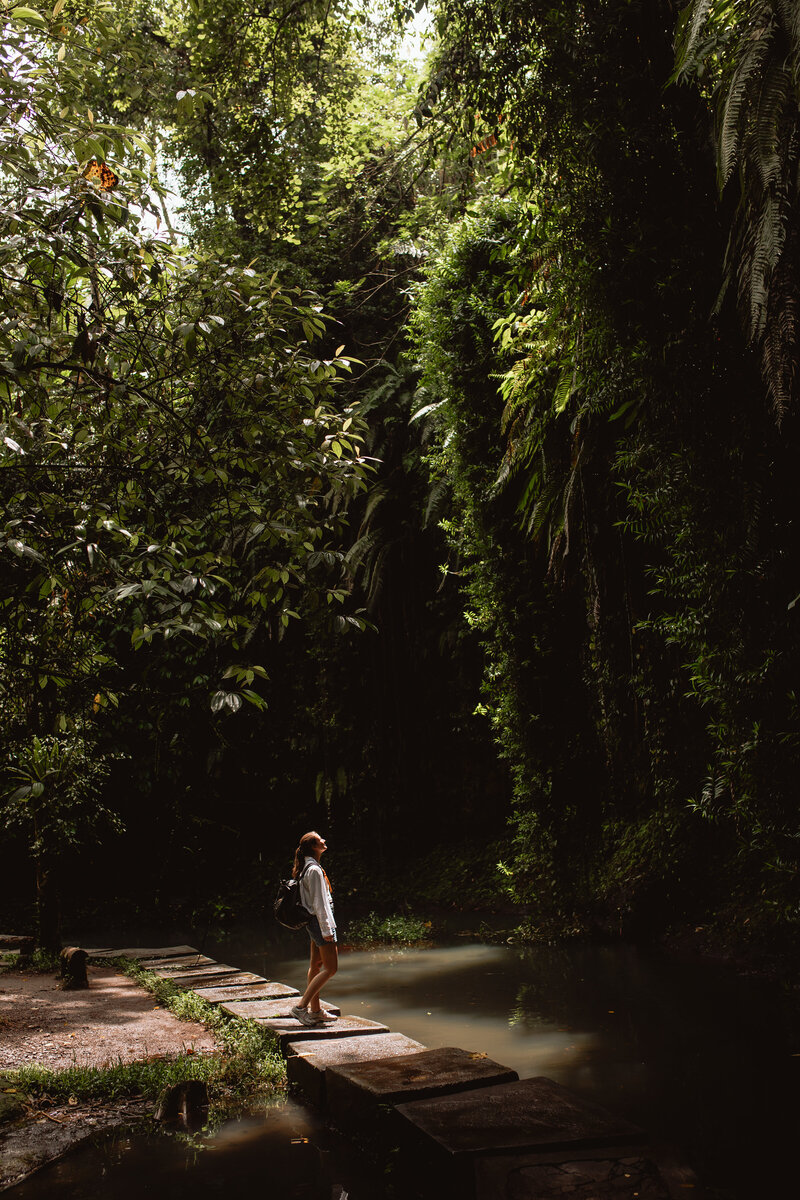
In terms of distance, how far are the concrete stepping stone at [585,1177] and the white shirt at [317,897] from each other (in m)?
3.05

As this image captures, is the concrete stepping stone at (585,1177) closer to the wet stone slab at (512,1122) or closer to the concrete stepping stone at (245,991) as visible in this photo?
the wet stone slab at (512,1122)

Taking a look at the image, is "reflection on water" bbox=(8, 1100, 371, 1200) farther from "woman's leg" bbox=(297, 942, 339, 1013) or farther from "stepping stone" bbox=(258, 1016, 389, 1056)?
"woman's leg" bbox=(297, 942, 339, 1013)

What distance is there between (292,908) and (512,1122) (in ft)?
9.37

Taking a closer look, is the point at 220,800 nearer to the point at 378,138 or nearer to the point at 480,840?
the point at 480,840

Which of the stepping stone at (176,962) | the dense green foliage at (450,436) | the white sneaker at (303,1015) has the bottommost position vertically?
the stepping stone at (176,962)

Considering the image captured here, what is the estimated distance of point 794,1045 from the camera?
5.41 metres

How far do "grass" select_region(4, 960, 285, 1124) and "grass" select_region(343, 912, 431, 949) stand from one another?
15.2 feet

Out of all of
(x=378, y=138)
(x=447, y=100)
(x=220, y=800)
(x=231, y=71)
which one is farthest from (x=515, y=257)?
(x=220, y=800)

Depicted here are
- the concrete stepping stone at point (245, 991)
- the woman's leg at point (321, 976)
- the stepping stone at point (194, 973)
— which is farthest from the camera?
the stepping stone at point (194, 973)

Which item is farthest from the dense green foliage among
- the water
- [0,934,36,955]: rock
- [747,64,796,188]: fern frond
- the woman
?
[0,934,36,955]: rock

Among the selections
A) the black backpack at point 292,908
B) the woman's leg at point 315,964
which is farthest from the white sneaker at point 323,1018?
the black backpack at point 292,908

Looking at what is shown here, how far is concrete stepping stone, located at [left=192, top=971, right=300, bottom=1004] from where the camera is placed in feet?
22.3

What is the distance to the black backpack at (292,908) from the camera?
6102mm

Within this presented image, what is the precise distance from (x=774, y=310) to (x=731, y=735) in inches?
76.5
